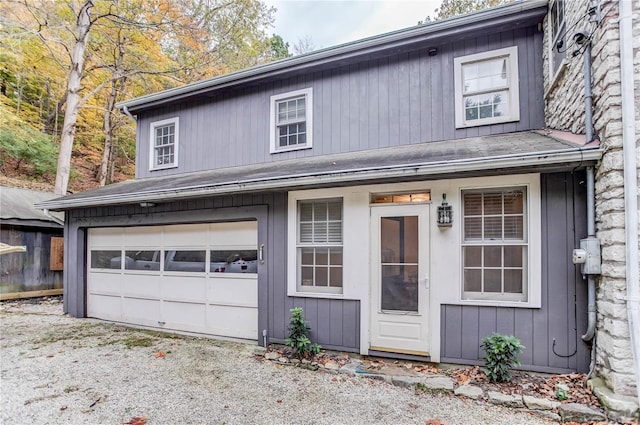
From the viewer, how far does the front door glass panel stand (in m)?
4.31

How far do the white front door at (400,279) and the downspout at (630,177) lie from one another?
1852 millimetres

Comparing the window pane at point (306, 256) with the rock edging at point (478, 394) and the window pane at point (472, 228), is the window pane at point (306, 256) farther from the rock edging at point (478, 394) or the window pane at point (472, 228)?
the window pane at point (472, 228)

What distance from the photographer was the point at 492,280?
4047 millimetres

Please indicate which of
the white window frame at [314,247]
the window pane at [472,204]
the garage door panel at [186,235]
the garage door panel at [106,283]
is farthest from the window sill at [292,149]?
the garage door panel at [106,283]

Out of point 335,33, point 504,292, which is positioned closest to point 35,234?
point 504,292

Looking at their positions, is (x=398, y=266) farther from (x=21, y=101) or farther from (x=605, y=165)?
(x=21, y=101)

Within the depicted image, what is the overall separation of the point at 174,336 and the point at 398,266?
3902 mm

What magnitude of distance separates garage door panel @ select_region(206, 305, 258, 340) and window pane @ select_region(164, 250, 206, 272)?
728 mm

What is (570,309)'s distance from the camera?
3.63 m

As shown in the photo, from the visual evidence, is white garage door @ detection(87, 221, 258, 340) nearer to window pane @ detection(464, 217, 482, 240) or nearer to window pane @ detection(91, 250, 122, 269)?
window pane @ detection(91, 250, 122, 269)

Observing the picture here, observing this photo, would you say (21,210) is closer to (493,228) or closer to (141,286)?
(141,286)

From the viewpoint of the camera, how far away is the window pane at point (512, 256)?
3.95 meters

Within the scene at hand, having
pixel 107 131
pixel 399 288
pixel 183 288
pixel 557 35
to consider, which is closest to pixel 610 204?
pixel 399 288

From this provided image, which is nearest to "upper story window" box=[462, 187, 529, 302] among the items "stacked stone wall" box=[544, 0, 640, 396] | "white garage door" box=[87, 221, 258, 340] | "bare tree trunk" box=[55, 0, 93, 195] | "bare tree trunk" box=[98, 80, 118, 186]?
"stacked stone wall" box=[544, 0, 640, 396]
